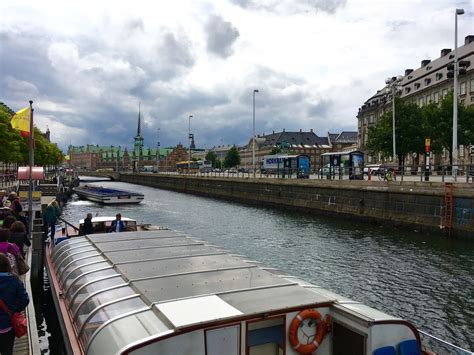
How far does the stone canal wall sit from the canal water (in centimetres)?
110

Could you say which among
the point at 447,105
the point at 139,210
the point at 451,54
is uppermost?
the point at 451,54

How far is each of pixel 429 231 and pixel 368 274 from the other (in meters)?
11.7

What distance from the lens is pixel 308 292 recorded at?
23.6 feet

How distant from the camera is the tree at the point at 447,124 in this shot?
2057 inches

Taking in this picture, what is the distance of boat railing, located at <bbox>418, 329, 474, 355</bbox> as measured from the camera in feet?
20.9

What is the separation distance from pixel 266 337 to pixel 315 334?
770mm

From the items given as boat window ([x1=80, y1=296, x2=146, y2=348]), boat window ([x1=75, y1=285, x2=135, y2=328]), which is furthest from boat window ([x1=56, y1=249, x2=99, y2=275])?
boat window ([x1=80, y1=296, x2=146, y2=348])

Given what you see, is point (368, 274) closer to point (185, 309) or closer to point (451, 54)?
point (185, 309)

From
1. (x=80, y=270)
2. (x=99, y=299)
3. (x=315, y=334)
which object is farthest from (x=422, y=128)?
(x=99, y=299)

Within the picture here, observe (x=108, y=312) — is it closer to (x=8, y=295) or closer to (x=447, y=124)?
(x=8, y=295)

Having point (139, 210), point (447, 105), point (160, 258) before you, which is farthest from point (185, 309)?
point (447, 105)

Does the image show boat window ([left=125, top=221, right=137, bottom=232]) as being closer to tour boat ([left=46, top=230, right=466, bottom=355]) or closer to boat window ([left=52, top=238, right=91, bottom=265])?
boat window ([left=52, top=238, right=91, bottom=265])

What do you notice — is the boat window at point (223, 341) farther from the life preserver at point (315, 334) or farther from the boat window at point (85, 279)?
the boat window at point (85, 279)

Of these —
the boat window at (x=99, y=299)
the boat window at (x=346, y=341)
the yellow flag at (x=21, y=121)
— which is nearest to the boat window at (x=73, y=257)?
the boat window at (x=99, y=299)
